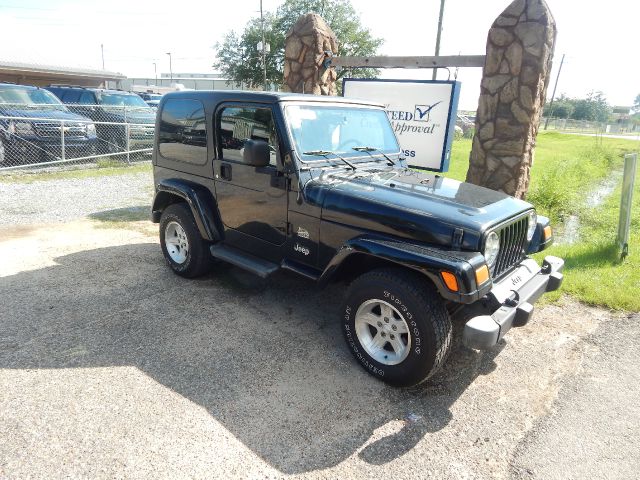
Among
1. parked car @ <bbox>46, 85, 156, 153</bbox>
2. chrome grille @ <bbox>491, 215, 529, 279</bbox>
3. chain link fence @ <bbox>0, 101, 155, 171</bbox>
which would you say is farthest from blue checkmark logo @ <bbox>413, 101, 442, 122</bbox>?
parked car @ <bbox>46, 85, 156, 153</bbox>

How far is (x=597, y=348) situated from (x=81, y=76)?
102 ft

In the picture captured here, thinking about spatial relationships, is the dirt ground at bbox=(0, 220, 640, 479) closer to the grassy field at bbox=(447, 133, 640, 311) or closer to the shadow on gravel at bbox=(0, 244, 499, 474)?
the shadow on gravel at bbox=(0, 244, 499, 474)

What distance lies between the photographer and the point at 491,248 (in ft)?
9.75

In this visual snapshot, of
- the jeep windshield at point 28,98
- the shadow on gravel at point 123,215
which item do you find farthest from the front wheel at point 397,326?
the jeep windshield at point 28,98

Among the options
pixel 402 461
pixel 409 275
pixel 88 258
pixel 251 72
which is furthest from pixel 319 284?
pixel 251 72

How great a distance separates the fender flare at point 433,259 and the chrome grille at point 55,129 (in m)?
9.76

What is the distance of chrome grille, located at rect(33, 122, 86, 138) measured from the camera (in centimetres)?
993

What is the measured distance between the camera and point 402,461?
8.24 feet

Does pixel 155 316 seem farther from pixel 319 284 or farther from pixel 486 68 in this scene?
pixel 486 68

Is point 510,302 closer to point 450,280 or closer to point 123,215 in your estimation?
point 450,280

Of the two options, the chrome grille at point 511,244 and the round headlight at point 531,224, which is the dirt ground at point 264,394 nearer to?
the chrome grille at point 511,244

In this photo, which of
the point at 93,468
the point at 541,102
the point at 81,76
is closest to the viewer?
the point at 93,468

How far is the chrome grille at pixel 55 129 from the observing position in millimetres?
9930

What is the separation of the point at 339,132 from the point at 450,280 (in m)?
1.86
